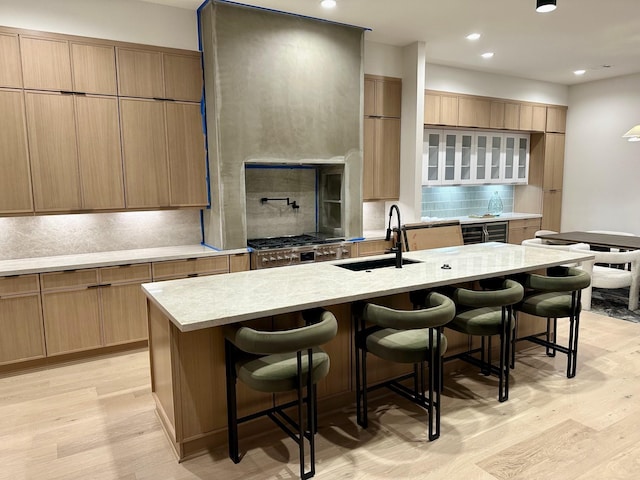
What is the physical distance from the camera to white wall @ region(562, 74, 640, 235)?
280 inches

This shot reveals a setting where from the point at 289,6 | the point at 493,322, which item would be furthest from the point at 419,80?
the point at 493,322

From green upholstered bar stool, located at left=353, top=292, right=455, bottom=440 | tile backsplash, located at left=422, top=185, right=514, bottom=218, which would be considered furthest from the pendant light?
tile backsplash, located at left=422, top=185, right=514, bottom=218

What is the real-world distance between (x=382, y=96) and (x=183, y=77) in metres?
2.46

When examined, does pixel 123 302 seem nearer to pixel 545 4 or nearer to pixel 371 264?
pixel 371 264

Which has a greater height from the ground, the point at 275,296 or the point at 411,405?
the point at 275,296

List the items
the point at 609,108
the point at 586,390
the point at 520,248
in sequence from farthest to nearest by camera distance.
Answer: the point at 609,108 → the point at 520,248 → the point at 586,390

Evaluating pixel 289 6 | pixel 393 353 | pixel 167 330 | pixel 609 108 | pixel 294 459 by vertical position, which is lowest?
pixel 294 459

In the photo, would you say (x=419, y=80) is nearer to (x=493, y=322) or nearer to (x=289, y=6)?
(x=289, y=6)

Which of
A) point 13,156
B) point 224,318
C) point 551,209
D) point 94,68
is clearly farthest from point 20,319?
point 551,209

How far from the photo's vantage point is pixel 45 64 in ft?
12.3

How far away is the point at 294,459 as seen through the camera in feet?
8.15

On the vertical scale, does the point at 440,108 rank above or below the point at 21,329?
above

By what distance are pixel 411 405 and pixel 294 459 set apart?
0.95 metres

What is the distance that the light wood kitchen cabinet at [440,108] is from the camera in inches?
243
